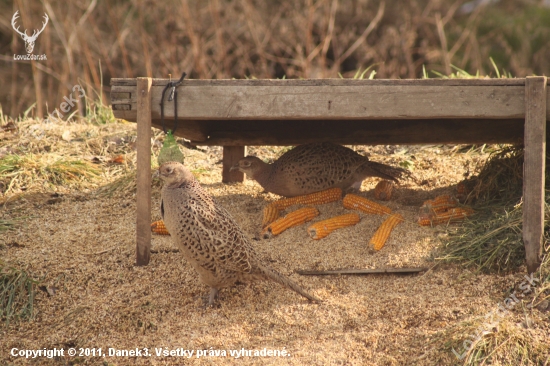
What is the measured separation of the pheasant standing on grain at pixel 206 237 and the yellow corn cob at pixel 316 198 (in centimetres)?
118

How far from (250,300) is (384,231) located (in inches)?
40.9

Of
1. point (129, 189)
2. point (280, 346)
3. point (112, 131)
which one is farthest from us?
point (112, 131)

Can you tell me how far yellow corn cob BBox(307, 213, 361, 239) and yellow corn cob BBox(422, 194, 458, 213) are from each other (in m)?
0.49

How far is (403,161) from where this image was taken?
19.5 feet

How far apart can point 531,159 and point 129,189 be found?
10.4 ft

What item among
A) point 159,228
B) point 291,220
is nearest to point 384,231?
point 291,220

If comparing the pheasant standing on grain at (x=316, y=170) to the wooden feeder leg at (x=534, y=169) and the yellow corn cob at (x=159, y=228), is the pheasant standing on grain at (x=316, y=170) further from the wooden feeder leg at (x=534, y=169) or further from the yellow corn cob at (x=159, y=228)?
the wooden feeder leg at (x=534, y=169)

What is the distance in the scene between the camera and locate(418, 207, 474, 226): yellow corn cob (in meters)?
4.46

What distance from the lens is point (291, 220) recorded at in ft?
15.2

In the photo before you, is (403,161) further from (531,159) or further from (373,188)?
(531,159)

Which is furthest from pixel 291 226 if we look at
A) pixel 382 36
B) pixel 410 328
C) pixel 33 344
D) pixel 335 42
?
pixel 382 36

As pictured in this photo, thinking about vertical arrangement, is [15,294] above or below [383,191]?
below

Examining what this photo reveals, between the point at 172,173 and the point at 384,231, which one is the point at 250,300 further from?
the point at 384,231

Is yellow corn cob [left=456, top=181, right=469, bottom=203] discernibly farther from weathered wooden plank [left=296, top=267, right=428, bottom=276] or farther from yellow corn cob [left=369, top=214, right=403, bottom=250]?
weathered wooden plank [left=296, top=267, right=428, bottom=276]
